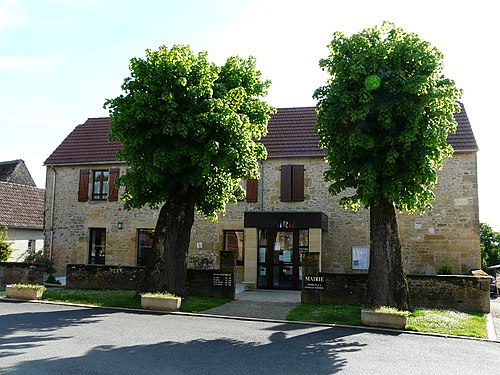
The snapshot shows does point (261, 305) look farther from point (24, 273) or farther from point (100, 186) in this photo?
point (100, 186)

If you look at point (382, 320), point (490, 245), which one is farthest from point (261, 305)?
point (490, 245)

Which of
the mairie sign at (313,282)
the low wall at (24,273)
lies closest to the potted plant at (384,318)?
the mairie sign at (313,282)

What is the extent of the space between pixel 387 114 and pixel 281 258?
26.2 ft

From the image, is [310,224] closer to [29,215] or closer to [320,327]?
[320,327]

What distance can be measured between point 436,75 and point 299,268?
852cm

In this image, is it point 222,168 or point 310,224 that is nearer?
point 222,168

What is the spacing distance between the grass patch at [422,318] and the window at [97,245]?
1156cm

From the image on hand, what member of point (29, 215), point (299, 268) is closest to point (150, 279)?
point (299, 268)

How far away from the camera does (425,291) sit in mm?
13250

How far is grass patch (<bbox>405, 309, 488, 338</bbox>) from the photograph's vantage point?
33.2ft

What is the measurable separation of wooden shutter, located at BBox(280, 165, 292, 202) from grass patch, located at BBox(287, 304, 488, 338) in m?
6.61

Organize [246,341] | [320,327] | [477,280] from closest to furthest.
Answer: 1. [246,341]
2. [320,327]
3. [477,280]

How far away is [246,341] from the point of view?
8.78 metres

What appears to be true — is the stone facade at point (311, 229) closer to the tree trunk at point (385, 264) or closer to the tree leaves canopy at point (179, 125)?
the tree trunk at point (385, 264)
